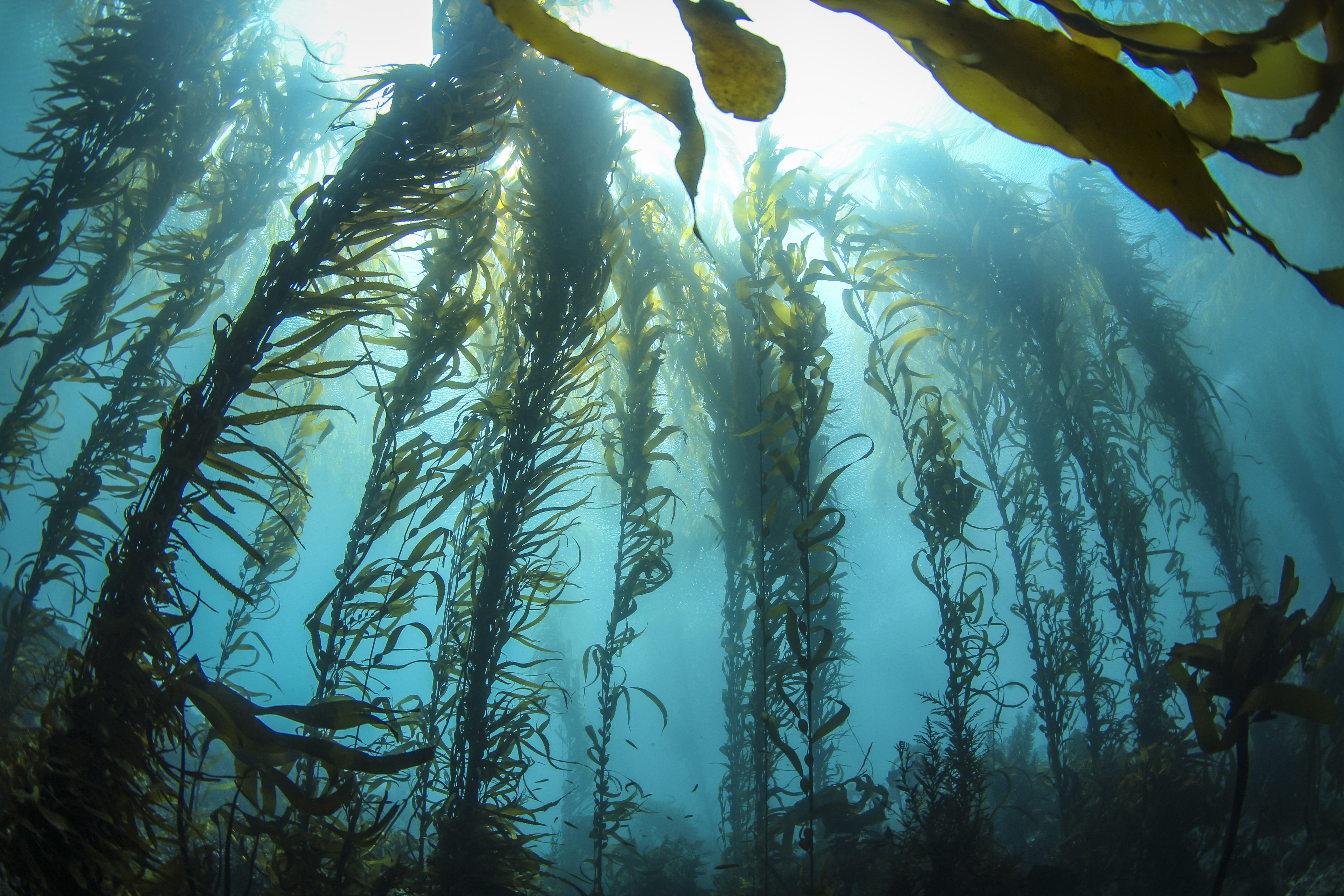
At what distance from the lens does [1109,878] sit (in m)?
2.87

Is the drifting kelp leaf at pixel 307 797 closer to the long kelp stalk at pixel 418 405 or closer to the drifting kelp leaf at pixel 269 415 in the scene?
the drifting kelp leaf at pixel 269 415

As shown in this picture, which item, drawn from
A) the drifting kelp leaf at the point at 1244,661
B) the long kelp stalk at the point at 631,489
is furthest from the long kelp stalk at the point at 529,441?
the drifting kelp leaf at the point at 1244,661

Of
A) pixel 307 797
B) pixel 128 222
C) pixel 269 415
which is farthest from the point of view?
pixel 128 222

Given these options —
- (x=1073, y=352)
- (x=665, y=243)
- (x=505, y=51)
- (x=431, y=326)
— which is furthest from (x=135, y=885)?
(x=1073, y=352)

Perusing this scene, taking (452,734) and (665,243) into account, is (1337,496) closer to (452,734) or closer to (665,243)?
(665,243)

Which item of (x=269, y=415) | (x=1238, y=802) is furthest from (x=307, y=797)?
(x=1238, y=802)

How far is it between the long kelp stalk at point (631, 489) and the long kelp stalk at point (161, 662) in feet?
5.25

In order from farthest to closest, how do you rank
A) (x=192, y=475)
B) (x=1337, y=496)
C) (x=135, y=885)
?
(x=1337, y=496) < (x=192, y=475) < (x=135, y=885)

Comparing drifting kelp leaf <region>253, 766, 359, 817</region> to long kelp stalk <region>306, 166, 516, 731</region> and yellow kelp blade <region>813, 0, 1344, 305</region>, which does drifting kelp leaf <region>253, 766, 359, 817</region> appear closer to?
long kelp stalk <region>306, 166, 516, 731</region>

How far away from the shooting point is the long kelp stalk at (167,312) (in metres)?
3.22

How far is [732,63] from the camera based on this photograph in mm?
764

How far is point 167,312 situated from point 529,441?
3.99 m

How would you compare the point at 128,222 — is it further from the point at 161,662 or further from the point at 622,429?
the point at 161,662

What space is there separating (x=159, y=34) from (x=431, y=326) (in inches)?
143
